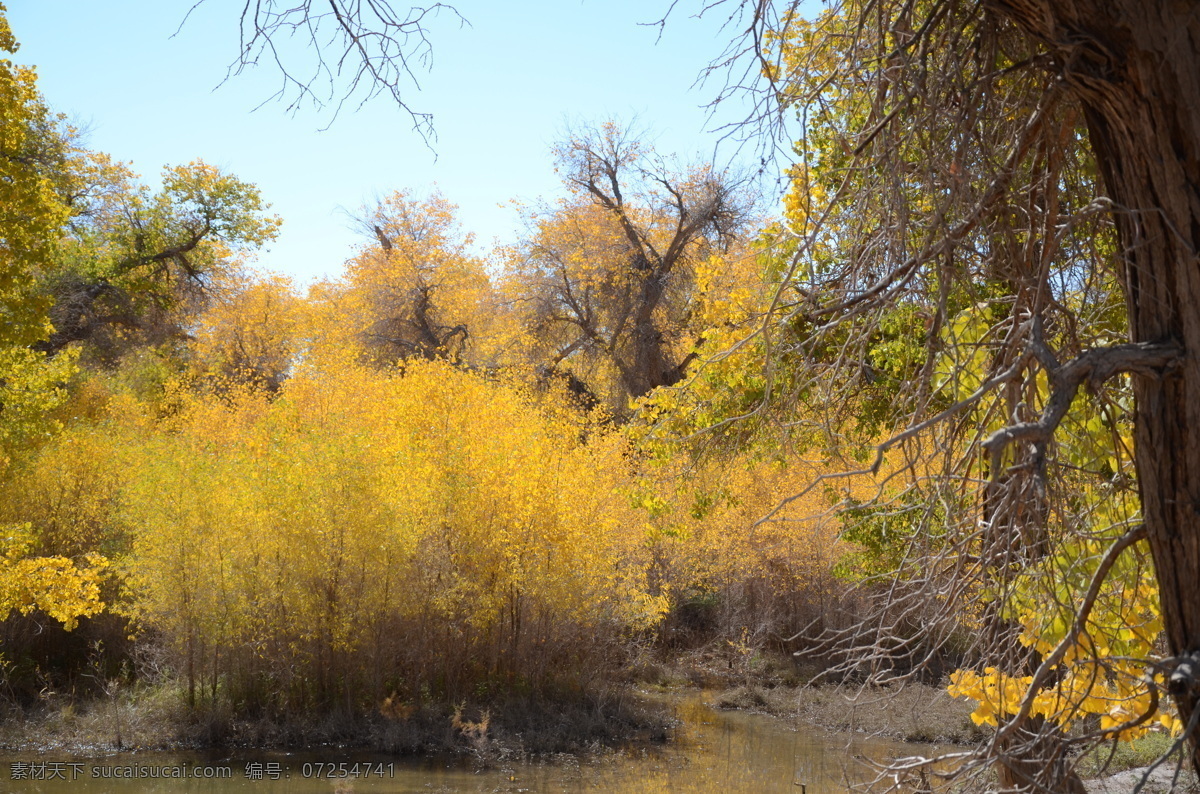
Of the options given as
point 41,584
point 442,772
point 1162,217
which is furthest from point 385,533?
point 1162,217

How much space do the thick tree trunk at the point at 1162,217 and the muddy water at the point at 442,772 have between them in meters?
10.4

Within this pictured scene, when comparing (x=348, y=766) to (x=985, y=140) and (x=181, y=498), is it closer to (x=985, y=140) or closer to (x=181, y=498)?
(x=181, y=498)

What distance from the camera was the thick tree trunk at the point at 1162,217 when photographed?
1.91 m

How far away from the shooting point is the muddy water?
1234cm

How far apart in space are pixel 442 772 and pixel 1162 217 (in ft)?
42.6

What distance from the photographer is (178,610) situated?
580 inches

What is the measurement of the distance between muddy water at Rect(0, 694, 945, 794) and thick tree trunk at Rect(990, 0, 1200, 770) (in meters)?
10.4

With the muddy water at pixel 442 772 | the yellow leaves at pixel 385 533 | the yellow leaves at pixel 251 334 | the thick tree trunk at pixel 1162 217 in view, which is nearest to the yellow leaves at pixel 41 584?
the muddy water at pixel 442 772

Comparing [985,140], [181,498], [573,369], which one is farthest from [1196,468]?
[573,369]

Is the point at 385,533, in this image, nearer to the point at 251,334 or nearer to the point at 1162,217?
the point at 1162,217

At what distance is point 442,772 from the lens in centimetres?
1334

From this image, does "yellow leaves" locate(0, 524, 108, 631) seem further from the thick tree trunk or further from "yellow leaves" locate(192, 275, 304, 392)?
"yellow leaves" locate(192, 275, 304, 392)

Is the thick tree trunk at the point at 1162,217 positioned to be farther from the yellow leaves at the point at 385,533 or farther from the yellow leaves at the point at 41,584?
the yellow leaves at the point at 385,533

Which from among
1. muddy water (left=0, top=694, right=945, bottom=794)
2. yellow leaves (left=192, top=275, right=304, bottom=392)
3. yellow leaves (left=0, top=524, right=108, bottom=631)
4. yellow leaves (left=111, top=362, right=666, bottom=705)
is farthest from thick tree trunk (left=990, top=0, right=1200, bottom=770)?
yellow leaves (left=192, top=275, right=304, bottom=392)
